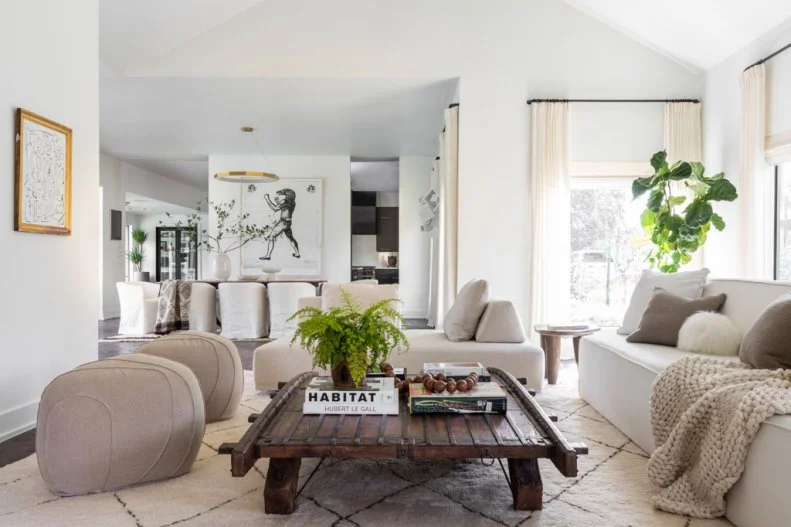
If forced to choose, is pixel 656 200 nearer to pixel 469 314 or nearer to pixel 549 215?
pixel 549 215

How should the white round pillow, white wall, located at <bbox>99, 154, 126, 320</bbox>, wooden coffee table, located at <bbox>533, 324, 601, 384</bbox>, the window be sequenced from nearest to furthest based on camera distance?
the white round pillow, wooden coffee table, located at <bbox>533, 324, 601, 384</bbox>, the window, white wall, located at <bbox>99, 154, 126, 320</bbox>

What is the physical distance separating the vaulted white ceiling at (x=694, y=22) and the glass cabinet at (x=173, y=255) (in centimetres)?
1276

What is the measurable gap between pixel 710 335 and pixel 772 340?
0.67 meters

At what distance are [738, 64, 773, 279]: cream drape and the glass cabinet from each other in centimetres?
1379

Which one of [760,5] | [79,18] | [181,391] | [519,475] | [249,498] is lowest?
[249,498]

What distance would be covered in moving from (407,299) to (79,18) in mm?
6714

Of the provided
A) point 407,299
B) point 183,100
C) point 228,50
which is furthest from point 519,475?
point 407,299

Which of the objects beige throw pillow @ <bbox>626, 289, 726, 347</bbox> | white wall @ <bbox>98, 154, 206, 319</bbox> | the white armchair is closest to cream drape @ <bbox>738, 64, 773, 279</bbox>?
beige throw pillow @ <bbox>626, 289, 726, 347</bbox>

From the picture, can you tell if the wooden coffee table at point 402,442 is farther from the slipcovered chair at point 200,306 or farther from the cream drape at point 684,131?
the slipcovered chair at point 200,306

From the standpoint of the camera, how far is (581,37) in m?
5.62

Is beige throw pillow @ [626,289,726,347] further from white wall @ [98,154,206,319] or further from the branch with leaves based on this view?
white wall @ [98,154,206,319]

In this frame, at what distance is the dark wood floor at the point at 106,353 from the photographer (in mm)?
2758

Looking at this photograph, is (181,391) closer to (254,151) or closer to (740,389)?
(740,389)

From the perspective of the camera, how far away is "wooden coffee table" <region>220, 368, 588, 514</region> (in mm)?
1859
